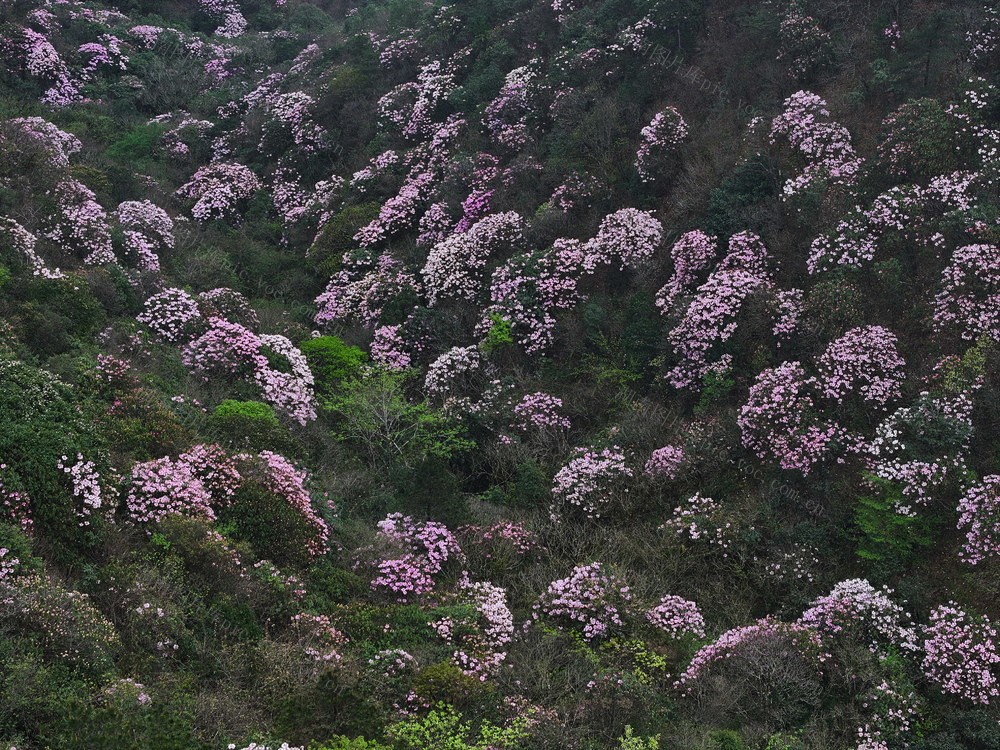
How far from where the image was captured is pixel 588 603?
15.2 m

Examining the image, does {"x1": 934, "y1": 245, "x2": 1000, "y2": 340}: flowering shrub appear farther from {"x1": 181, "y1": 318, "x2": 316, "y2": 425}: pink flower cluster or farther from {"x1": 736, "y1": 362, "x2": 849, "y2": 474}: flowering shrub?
{"x1": 181, "y1": 318, "x2": 316, "y2": 425}: pink flower cluster

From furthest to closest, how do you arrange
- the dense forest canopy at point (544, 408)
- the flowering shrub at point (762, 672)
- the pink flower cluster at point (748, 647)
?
the pink flower cluster at point (748, 647) < the flowering shrub at point (762, 672) < the dense forest canopy at point (544, 408)

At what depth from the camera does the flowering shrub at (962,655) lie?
512 inches

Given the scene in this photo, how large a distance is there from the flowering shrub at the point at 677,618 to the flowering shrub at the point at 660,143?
12617 millimetres

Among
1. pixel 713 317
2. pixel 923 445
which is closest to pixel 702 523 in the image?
pixel 923 445

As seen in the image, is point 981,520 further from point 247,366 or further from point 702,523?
point 247,366

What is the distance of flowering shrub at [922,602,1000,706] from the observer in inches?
512

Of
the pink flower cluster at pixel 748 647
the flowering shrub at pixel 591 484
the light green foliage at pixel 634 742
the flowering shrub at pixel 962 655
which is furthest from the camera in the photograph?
the flowering shrub at pixel 591 484

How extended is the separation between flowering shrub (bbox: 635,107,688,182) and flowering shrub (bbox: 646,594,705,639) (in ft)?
41.4

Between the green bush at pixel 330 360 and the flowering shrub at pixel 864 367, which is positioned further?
the green bush at pixel 330 360

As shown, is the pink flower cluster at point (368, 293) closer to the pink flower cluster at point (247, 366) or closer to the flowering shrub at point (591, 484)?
the pink flower cluster at point (247, 366)

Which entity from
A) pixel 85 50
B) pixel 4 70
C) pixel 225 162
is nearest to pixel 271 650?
pixel 225 162

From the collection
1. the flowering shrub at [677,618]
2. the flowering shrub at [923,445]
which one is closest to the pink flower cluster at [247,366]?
the flowering shrub at [677,618]

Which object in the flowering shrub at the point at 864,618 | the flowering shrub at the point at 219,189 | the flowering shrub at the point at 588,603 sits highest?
the flowering shrub at the point at 219,189
